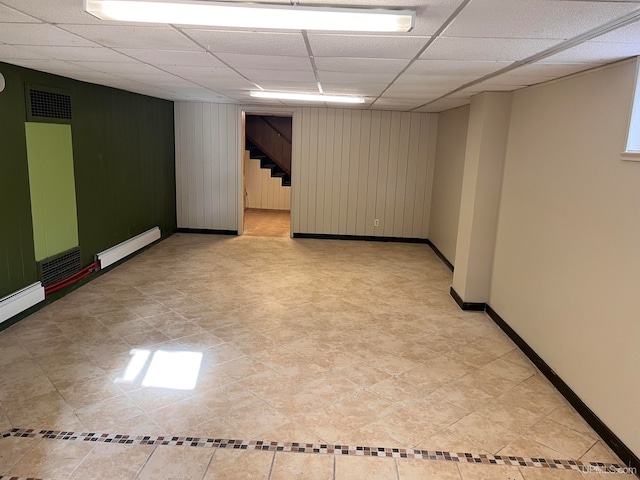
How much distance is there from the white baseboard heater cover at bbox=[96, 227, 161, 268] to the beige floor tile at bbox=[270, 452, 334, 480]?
3833 mm

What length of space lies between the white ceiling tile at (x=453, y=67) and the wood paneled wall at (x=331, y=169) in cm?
418

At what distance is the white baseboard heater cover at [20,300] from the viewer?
3729mm

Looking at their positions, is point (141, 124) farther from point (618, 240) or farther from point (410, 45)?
point (618, 240)

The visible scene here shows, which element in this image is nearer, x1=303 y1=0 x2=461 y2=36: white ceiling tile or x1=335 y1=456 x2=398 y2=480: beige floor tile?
x1=303 y1=0 x2=461 y2=36: white ceiling tile

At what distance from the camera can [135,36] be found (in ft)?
8.11

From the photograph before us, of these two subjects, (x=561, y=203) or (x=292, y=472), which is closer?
(x=292, y=472)

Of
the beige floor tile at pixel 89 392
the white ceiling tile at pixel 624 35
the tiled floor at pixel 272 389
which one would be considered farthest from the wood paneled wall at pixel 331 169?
the white ceiling tile at pixel 624 35

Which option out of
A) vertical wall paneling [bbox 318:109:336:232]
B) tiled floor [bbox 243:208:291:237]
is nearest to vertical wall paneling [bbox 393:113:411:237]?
vertical wall paneling [bbox 318:109:336:232]

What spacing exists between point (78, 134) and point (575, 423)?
5.15 meters

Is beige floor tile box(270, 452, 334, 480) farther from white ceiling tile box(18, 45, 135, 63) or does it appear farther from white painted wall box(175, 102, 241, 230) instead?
white painted wall box(175, 102, 241, 230)

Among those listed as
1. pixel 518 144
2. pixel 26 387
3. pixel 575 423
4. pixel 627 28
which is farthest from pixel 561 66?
pixel 26 387

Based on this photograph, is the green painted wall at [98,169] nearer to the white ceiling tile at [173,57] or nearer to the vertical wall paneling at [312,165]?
the white ceiling tile at [173,57]

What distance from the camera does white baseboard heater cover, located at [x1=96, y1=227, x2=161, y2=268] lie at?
5.38 meters

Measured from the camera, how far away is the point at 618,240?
8.68 ft
